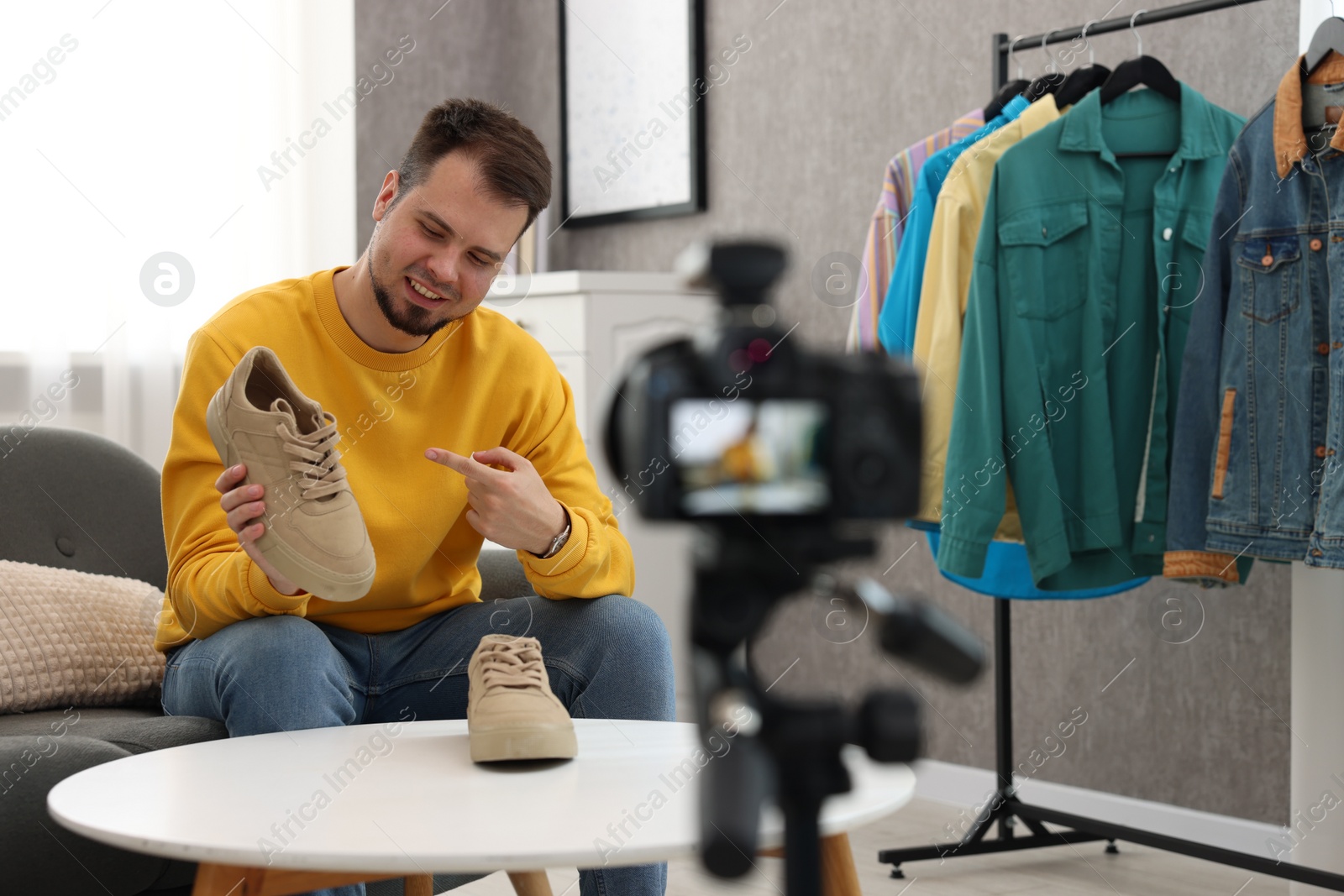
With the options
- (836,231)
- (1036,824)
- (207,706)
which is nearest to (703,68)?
(836,231)

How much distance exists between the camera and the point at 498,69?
12.0 ft

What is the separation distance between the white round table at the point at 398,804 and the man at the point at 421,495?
16 centimetres

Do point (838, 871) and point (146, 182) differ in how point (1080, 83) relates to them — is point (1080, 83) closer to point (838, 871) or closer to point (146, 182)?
point (838, 871)

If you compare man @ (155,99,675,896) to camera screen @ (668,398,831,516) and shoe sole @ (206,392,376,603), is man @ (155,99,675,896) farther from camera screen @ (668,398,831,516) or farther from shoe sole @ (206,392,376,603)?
camera screen @ (668,398,831,516)

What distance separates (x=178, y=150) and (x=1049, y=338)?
2.04 m

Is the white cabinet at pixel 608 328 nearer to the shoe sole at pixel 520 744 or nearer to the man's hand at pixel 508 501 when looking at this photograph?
the man's hand at pixel 508 501

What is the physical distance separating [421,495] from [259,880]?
2.15 ft

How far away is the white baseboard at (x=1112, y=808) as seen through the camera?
2.19 metres

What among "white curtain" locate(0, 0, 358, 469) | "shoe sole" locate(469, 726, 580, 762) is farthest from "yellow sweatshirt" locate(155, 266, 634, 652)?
"white curtain" locate(0, 0, 358, 469)

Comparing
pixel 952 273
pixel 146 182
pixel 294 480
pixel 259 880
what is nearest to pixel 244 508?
pixel 294 480

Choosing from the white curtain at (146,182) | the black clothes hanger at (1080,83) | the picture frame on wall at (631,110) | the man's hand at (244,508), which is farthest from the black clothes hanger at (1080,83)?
the white curtain at (146,182)

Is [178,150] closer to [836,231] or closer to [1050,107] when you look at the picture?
[836,231]

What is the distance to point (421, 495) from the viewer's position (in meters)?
1.53

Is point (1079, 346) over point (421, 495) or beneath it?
over
